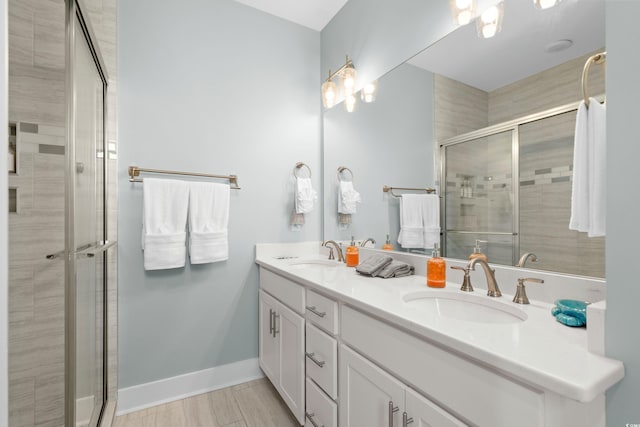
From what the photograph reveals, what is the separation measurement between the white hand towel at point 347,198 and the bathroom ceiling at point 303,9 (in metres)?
1.21

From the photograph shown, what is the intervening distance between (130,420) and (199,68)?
6.86 feet

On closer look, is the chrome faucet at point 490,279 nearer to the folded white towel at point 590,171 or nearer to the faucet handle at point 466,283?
the faucet handle at point 466,283

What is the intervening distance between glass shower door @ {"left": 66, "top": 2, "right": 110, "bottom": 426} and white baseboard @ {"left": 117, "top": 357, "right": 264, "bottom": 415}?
19 cm

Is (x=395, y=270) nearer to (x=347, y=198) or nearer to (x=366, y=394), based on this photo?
(x=366, y=394)

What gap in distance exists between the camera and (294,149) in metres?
2.25

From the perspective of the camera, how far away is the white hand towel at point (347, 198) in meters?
2.04

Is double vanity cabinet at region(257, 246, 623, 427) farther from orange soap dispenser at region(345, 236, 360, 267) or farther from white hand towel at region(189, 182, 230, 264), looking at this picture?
white hand towel at region(189, 182, 230, 264)

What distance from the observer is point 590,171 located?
0.86 meters

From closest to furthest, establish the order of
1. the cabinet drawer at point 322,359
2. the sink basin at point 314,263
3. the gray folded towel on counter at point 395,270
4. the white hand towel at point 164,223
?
the cabinet drawer at point 322,359, the gray folded towel on counter at point 395,270, the white hand towel at point 164,223, the sink basin at point 314,263

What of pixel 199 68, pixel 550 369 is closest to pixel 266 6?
pixel 199 68

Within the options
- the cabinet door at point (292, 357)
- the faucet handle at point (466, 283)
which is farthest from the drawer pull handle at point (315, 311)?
the faucet handle at point (466, 283)

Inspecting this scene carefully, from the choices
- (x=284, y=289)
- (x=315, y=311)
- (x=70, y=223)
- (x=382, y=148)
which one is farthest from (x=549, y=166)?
(x=70, y=223)

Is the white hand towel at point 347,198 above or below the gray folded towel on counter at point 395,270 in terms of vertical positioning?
above

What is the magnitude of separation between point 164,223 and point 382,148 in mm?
1331
